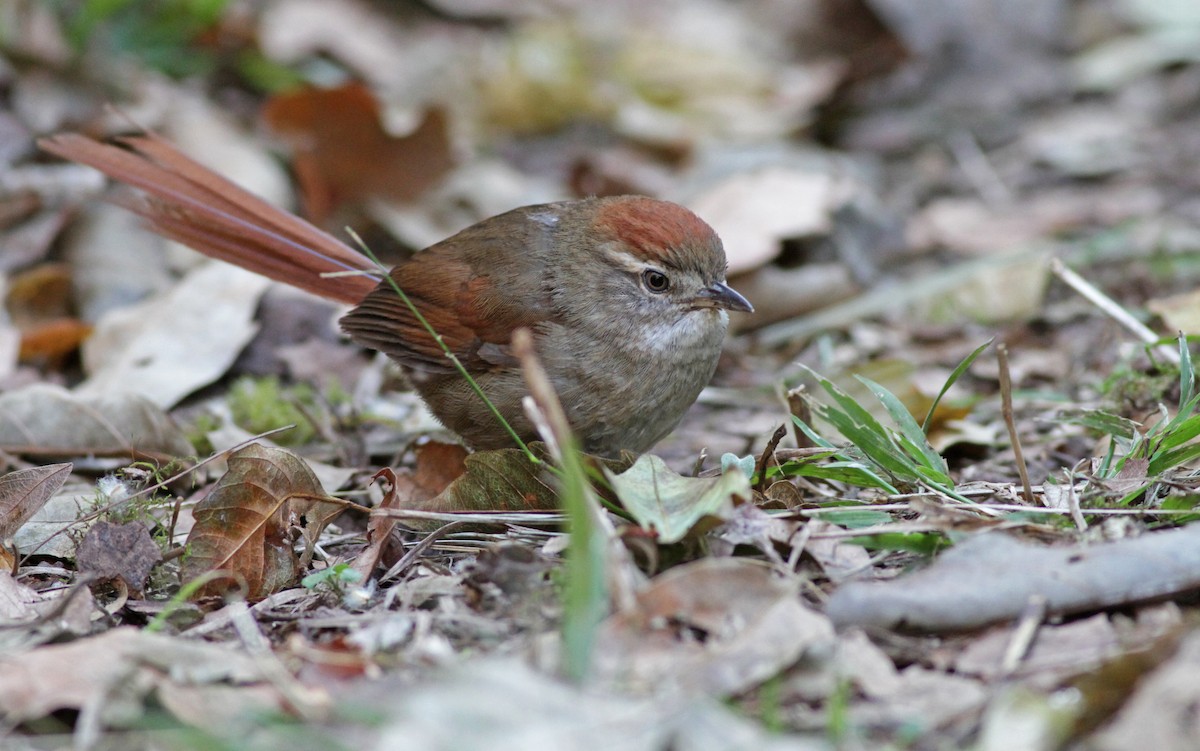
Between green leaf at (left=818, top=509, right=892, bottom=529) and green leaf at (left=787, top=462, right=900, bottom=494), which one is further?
green leaf at (left=787, top=462, right=900, bottom=494)

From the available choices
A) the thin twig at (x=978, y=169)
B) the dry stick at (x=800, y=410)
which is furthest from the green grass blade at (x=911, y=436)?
the thin twig at (x=978, y=169)

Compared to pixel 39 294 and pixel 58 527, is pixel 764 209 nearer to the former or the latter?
pixel 39 294

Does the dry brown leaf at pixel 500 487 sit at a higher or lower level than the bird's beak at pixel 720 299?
lower

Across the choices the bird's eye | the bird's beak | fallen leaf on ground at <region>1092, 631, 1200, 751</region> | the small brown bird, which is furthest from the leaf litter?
the bird's eye

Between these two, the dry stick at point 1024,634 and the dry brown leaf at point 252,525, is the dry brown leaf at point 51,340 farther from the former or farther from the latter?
the dry stick at point 1024,634

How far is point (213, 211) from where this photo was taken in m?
A: 4.63

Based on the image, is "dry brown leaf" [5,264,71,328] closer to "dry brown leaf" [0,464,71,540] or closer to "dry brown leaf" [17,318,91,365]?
"dry brown leaf" [17,318,91,365]

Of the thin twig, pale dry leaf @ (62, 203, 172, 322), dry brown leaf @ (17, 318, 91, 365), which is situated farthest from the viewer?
the thin twig

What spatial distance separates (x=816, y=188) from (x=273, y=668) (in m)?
4.93

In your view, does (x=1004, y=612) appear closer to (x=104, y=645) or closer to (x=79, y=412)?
(x=104, y=645)

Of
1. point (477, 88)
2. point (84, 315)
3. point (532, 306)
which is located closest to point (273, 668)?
point (532, 306)

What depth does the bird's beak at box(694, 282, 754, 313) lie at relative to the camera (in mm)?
4500

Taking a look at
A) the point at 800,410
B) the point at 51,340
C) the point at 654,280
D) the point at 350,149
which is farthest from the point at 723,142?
the point at 800,410

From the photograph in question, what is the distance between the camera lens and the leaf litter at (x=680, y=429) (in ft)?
8.25
